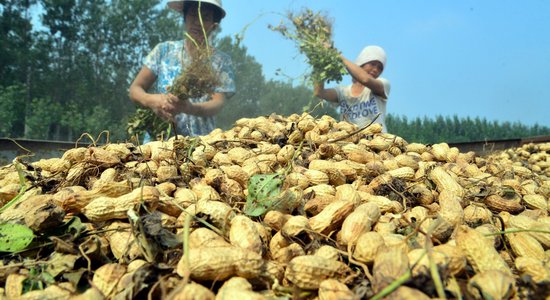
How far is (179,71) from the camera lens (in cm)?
434

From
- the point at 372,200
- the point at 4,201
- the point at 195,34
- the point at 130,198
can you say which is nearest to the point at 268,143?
the point at 372,200

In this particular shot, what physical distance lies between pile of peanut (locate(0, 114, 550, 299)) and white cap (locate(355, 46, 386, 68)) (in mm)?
3293

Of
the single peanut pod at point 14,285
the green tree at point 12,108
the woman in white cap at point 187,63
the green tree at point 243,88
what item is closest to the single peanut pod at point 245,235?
the single peanut pod at point 14,285

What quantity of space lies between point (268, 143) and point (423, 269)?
5.69ft

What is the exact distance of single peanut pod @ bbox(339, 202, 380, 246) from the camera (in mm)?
1657

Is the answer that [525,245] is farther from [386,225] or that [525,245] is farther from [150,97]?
[150,97]

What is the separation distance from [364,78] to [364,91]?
408 millimetres

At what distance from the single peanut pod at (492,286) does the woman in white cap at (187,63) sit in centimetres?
343

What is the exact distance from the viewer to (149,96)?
421 cm

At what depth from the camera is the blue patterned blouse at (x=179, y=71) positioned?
4402 mm

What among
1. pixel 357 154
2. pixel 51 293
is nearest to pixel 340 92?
pixel 357 154

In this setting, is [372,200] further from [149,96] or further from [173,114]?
[149,96]

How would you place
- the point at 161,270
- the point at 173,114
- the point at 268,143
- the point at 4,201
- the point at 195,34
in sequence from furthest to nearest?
1. the point at 195,34
2. the point at 173,114
3. the point at 268,143
4. the point at 4,201
5. the point at 161,270

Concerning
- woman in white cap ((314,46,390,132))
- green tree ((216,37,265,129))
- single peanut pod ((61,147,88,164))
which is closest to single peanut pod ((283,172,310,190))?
single peanut pod ((61,147,88,164))
